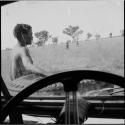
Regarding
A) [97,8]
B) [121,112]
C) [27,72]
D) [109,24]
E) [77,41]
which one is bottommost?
[121,112]

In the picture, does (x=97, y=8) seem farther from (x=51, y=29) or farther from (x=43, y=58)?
(x=43, y=58)

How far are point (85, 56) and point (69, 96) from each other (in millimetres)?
641

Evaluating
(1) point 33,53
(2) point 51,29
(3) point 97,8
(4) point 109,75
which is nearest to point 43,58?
(1) point 33,53

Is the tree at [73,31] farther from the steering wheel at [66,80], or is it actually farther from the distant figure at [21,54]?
the steering wheel at [66,80]

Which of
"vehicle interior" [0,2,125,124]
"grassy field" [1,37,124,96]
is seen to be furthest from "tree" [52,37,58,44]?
"vehicle interior" [0,2,125,124]

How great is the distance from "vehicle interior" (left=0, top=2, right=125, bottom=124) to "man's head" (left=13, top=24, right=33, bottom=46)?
6.1 inches

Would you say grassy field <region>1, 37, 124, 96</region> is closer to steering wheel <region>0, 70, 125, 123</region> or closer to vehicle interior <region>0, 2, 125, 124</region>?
vehicle interior <region>0, 2, 125, 124</region>

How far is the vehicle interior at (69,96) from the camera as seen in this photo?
1.00 m

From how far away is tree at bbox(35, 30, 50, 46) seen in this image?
1768 mm

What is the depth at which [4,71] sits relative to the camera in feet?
6.38

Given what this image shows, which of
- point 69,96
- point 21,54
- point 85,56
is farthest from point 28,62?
point 69,96

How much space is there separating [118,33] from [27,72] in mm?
774

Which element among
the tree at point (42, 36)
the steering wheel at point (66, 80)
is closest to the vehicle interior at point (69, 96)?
the steering wheel at point (66, 80)

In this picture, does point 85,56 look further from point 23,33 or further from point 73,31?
point 23,33
